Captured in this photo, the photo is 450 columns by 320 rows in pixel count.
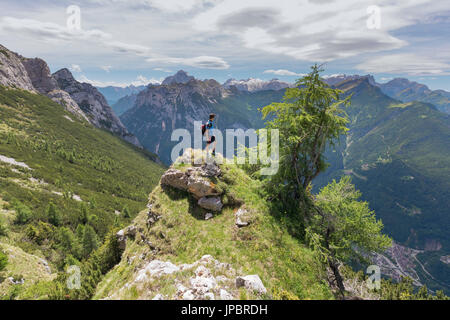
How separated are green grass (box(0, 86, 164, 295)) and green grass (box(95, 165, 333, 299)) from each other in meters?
44.5

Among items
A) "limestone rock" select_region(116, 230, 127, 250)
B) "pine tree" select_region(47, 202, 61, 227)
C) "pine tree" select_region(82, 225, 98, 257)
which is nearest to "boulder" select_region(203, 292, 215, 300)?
"limestone rock" select_region(116, 230, 127, 250)

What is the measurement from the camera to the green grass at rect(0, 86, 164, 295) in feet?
214

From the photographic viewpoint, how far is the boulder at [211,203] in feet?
69.1

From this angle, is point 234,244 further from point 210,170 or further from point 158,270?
point 210,170

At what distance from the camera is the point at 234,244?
55.8 ft

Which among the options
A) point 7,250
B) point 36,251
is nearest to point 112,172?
point 36,251

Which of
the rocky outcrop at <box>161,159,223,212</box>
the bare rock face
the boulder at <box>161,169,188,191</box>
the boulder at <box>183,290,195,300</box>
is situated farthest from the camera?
the boulder at <box>161,169,188,191</box>

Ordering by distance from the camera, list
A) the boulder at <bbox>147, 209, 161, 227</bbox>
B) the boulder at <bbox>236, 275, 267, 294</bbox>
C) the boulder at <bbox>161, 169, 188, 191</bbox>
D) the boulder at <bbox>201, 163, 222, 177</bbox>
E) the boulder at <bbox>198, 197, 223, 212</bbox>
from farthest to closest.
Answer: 1. the boulder at <bbox>161, 169, 188, 191</bbox>
2. the boulder at <bbox>147, 209, 161, 227</bbox>
3. the boulder at <bbox>201, 163, 222, 177</bbox>
4. the boulder at <bbox>198, 197, 223, 212</bbox>
5. the boulder at <bbox>236, 275, 267, 294</bbox>

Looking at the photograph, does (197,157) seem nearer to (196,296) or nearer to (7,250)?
(196,296)

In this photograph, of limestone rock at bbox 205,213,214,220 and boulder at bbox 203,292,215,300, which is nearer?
boulder at bbox 203,292,215,300

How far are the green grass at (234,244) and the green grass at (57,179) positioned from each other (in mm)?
44468

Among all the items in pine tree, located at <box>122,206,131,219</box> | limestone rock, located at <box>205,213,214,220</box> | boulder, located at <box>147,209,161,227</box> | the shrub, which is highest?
limestone rock, located at <box>205,213,214,220</box>

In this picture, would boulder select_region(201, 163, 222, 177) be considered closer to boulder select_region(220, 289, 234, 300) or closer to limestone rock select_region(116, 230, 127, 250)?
boulder select_region(220, 289, 234, 300)
